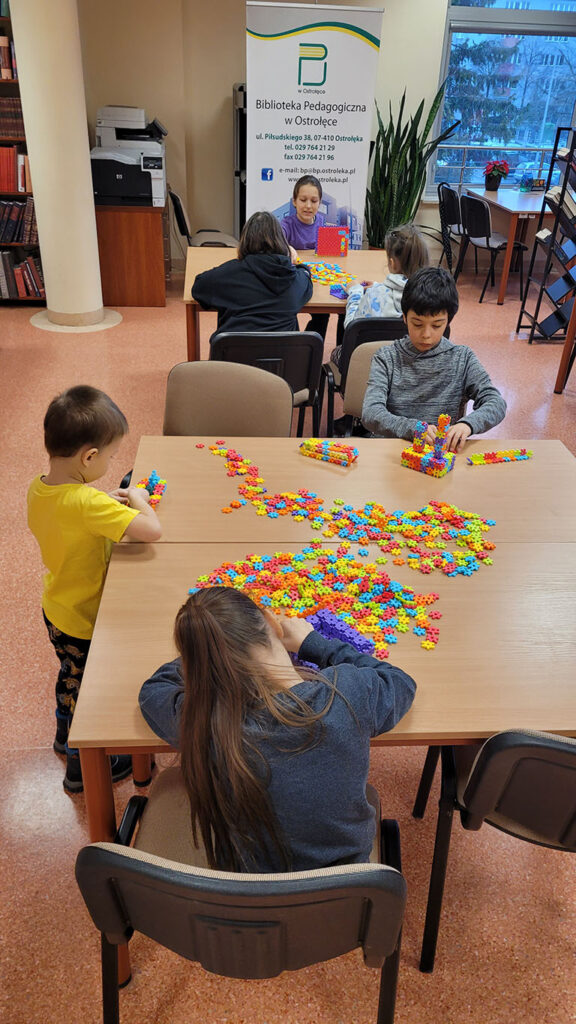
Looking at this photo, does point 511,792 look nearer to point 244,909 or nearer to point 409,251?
point 244,909

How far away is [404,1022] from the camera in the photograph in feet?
5.38

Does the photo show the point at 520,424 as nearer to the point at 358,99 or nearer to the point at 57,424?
the point at 358,99

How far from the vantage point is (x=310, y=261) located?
14.4 ft

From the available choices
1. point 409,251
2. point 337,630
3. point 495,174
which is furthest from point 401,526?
point 495,174

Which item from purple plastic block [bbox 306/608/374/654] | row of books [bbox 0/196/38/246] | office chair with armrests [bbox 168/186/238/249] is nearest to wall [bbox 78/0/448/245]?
office chair with armrests [bbox 168/186/238/249]

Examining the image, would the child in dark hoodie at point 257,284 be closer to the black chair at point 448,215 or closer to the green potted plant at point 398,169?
the green potted plant at point 398,169

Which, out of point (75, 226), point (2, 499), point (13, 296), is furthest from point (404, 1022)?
point (13, 296)

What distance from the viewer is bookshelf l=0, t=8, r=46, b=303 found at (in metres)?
5.26

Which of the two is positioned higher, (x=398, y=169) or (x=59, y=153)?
(x=59, y=153)

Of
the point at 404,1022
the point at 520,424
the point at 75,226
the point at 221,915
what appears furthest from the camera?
the point at 75,226

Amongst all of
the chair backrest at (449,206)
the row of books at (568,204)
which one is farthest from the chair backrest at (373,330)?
the chair backrest at (449,206)

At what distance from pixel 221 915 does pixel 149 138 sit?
6.01 metres

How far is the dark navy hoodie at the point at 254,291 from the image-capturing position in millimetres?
3396

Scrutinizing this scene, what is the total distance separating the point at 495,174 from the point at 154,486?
20.2 ft
